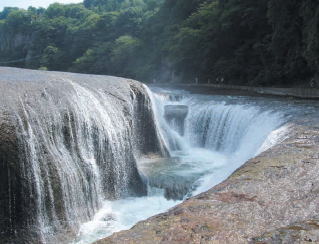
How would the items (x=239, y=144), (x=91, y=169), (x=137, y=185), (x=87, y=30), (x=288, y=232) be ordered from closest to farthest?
(x=288, y=232)
(x=91, y=169)
(x=137, y=185)
(x=239, y=144)
(x=87, y=30)

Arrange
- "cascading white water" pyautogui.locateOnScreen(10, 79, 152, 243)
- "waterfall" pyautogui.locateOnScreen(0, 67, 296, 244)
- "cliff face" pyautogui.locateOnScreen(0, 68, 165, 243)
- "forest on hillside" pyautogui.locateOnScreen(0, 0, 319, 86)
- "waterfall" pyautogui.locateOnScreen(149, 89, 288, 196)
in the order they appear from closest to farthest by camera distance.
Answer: "cliff face" pyautogui.locateOnScreen(0, 68, 165, 243)
"waterfall" pyautogui.locateOnScreen(0, 67, 296, 244)
"cascading white water" pyautogui.locateOnScreen(10, 79, 152, 243)
"waterfall" pyautogui.locateOnScreen(149, 89, 288, 196)
"forest on hillside" pyautogui.locateOnScreen(0, 0, 319, 86)

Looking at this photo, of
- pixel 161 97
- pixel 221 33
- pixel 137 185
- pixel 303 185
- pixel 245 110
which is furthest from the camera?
pixel 221 33

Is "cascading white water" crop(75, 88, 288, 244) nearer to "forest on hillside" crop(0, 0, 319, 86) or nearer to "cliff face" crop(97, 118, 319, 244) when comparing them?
"cliff face" crop(97, 118, 319, 244)

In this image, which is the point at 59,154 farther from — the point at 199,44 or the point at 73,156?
the point at 199,44

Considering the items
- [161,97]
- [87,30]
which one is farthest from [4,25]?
[161,97]

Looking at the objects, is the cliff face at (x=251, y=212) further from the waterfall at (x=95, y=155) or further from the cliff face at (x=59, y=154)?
the cliff face at (x=59, y=154)

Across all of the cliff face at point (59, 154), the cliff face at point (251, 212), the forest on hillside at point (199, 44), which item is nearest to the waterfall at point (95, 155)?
the cliff face at point (59, 154)

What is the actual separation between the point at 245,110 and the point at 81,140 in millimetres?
7075

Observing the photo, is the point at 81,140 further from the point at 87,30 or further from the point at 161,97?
the point at 87,30

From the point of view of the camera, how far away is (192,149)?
50.4 feet

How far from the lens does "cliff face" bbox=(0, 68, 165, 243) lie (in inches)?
293

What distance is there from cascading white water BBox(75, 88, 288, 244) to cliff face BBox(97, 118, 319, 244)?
3.49 metres

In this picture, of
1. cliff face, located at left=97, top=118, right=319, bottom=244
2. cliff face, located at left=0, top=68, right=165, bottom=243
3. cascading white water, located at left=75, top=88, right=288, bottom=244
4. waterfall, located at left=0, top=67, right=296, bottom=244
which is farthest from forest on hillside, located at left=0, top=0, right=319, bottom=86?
cliff face, located at left=97, top=118, right=319, bottom=244

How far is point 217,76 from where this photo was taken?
95.8 feet
